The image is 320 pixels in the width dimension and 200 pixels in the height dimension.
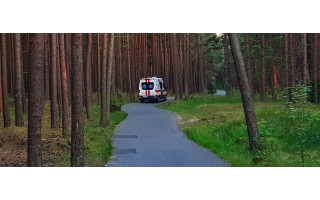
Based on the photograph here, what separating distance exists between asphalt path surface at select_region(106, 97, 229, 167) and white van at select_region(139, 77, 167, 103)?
5599mm

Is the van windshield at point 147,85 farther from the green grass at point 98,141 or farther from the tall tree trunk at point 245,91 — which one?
the tall tree trunk at point 245,91

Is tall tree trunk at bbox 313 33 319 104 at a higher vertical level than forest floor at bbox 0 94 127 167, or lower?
higher

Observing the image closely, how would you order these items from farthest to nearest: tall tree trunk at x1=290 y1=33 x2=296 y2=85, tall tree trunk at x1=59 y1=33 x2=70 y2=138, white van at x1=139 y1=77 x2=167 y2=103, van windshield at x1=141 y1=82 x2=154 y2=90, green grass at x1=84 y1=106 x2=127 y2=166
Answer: white van at x1=139 y1=77 x2=167 y2=103 < tall tree trunk at x1=290 y1=33 x2=296 y2=85 < van windshield at x1=141 y1=82 x2=154 y2=90 < tall tree trunk at x1=59 y1=33 x2=70 y2=138 < green grass at x1=84 y1=106 x2=127 y2=166

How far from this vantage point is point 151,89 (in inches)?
878

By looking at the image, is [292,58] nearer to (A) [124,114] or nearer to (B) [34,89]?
(A) [124,114]

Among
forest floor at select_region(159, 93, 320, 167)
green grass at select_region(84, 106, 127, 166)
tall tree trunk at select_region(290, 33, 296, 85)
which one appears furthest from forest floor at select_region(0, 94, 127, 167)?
tall tree trunk at select_region(290, 33, 296, 85)

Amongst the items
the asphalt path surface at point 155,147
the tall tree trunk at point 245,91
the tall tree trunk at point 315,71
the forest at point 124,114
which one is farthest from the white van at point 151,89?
the tall tree trunk at point 245,91

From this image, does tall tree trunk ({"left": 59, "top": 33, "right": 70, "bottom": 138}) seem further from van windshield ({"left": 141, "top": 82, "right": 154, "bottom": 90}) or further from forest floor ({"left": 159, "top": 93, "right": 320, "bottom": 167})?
van windshield ({"left": 141, "top": 82, "right": 154, "bottom": 90})

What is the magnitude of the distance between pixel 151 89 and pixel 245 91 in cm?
1229

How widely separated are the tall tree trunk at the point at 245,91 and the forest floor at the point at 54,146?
11.9 ft

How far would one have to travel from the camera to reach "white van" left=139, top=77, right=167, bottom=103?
22.1 meters

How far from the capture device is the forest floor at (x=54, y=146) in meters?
10.1
